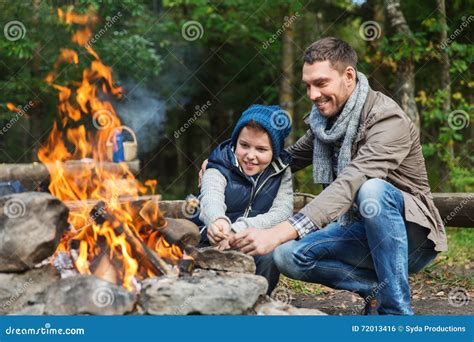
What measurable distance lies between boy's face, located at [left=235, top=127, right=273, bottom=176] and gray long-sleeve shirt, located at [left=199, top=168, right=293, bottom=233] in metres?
0.16

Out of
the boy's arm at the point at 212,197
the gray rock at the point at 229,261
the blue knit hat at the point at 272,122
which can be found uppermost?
the blue knit hat at the point at 272,122

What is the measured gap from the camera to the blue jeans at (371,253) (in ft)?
12.4

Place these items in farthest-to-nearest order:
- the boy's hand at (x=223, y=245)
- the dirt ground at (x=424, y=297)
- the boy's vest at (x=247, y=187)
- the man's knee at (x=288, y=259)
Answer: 1. the dirt ground at (x=424, y=297)
2. the boy's vest at (x=247, y=187)
3. the man's knee at (x=288, y=259)
4. the boy's hand at (x=223, y=245)

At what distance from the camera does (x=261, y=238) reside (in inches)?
141

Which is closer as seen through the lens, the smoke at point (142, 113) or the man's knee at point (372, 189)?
the man's knee at point (372, 189)

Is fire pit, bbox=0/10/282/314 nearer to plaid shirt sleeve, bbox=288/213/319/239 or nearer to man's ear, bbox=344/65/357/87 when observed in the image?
plaid shirt sleeve, bbox=288/213/319/239

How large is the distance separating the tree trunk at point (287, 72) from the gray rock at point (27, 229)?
23.5ft

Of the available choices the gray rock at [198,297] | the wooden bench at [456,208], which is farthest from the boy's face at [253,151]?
the wooden bench at [456,208]

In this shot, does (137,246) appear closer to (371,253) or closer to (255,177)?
(255,177)

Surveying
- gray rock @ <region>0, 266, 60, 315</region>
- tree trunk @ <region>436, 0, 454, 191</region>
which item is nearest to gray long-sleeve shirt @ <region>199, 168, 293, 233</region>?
gray rock @ <region>0, 266, 60, 315</region>

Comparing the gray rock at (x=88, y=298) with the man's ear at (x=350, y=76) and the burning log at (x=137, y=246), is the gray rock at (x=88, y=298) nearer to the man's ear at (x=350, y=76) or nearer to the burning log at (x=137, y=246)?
the burning log at (x=137, y=246)

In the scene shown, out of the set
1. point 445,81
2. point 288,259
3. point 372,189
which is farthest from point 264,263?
point 445,81

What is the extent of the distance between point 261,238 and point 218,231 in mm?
348

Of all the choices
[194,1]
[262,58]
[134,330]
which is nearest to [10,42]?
[194,1]
